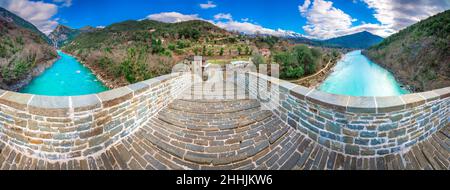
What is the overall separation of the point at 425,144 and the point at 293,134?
183 cm

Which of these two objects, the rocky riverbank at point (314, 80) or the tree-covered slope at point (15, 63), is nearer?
the tree-covered slope at point (15, 63)

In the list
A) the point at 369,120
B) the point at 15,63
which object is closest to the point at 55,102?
the point at 369,120

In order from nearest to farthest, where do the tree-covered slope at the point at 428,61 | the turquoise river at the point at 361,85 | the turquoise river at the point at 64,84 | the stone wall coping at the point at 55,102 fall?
the stone wall coping at the point at 55,102 < the turquoise river at the point at 64,84 < the tree-covered slope at the point at 428,61 < the turquoise river at the point at 361,85

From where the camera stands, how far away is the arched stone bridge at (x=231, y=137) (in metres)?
2.44

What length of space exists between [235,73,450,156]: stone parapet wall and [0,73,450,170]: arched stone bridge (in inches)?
0.5

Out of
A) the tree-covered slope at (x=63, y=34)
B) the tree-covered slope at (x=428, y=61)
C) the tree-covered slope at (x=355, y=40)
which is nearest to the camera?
the tree-covered slope at (x=428, y=61)

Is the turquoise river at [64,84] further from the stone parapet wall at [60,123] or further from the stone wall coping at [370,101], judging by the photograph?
the stone wall coping at [370,101]

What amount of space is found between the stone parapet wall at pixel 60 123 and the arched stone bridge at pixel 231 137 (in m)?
0.01

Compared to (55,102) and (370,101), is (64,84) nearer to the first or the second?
(55,102)

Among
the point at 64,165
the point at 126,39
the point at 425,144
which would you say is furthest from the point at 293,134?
the point at 126,39

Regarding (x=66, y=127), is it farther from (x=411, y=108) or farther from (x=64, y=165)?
(x=411, y=108)

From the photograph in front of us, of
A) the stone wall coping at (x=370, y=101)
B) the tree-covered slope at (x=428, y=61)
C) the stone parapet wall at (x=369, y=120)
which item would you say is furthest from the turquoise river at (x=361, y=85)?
the stone wall coping at (x=370, y=101)

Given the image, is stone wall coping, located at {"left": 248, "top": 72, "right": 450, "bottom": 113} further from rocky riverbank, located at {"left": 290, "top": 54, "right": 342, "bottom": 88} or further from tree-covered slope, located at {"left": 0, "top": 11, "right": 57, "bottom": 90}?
rocky riverbank, located at {"left": 290, "top": 54, "right": 342, "bottom": 88}
